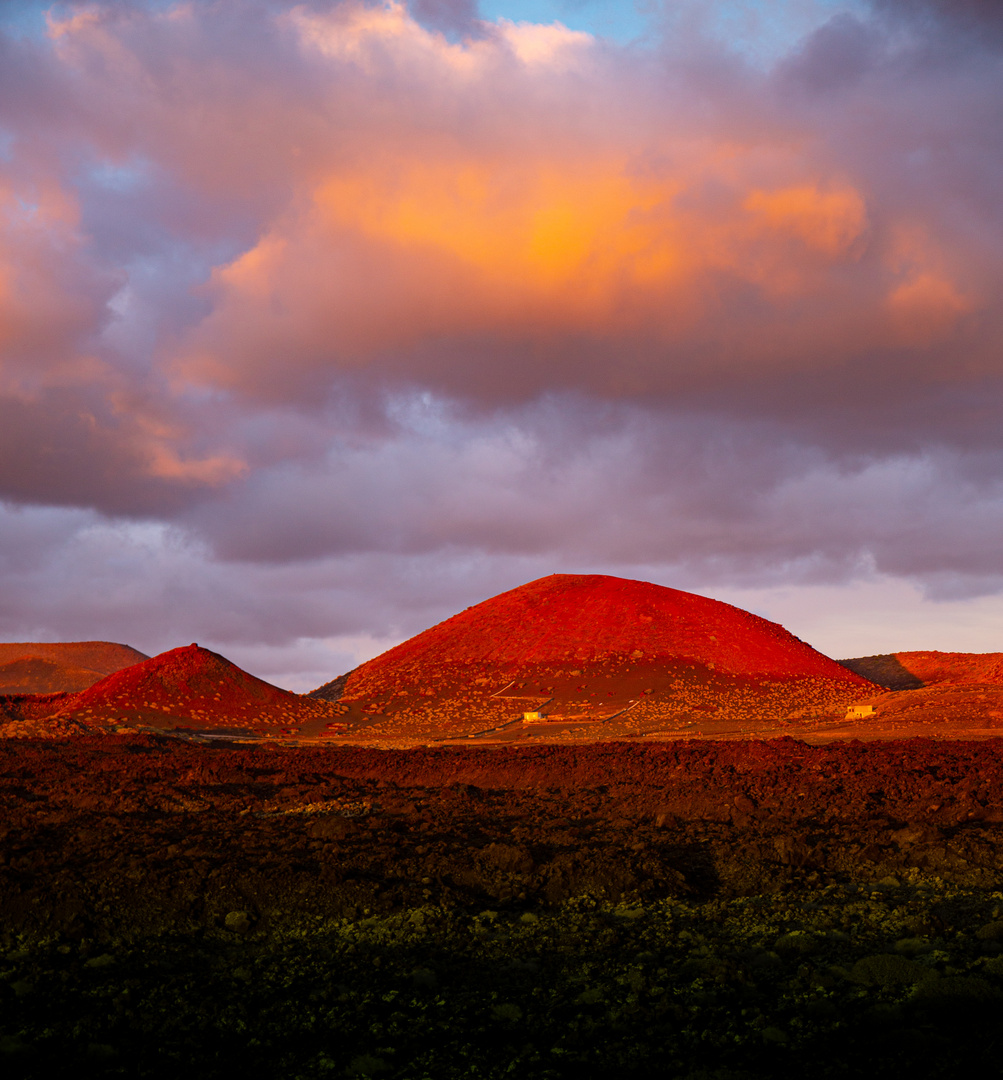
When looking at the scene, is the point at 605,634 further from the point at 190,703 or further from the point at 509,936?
the point at 509,936

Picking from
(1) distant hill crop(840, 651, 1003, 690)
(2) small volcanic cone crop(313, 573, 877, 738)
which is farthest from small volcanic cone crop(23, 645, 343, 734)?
(1) distant hill crop(840, 651, 1003, 690)

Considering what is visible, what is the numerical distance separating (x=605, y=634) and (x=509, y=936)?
6082cm

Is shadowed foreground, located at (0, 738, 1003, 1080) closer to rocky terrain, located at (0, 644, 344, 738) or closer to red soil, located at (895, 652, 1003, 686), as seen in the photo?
rocky terrain, located at (0, 644, 344, 738)

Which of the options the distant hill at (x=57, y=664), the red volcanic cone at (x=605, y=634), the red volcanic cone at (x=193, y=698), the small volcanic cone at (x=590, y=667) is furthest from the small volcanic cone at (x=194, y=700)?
the distant hill at (x=57, y=664)

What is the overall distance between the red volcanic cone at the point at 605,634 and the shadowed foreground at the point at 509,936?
49785mm

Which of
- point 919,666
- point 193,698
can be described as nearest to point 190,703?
point 193,698

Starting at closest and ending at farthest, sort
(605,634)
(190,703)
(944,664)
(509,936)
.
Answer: (509,936)
(190,703)
(605,634)
(944,664)

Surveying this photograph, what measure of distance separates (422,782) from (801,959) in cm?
1415

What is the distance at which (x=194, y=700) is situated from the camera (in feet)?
168

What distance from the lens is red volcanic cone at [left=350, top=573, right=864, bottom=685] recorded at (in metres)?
65.7

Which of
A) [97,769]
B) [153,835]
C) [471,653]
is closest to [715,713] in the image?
[471,653]

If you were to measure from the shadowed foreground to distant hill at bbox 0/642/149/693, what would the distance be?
113 meters

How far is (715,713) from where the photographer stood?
47.9m

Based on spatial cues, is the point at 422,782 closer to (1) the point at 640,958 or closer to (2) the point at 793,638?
(1) the point at 640,958
